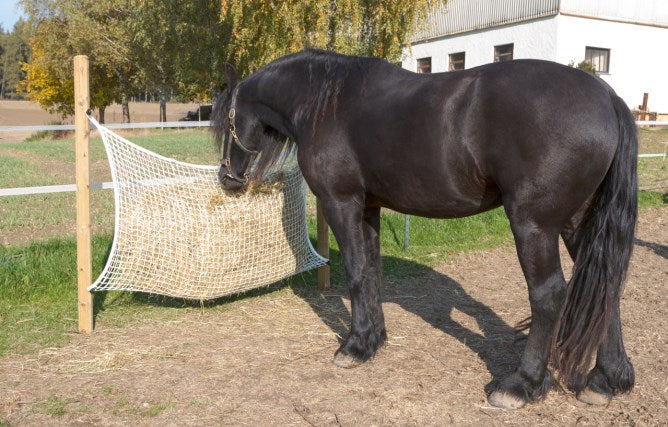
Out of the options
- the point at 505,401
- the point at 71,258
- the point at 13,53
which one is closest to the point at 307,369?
the point at 505,401

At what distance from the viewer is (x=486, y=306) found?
4680 mm

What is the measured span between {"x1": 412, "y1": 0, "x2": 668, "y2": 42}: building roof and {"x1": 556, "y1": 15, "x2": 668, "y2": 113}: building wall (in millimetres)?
323

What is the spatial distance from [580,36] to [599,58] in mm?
2231

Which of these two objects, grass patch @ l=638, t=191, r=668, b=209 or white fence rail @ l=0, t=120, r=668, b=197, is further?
grass patch @ l=638, t=191, r=668, b=209

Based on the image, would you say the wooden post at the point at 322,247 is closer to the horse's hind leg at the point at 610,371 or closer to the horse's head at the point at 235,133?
the horse's head at the point at 235,133

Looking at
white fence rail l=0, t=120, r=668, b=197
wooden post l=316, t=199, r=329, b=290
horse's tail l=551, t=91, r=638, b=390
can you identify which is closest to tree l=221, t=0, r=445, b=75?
white fence rail l=0, t=120, r=668, b=197

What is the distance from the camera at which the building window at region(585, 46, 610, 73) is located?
25.6 metres

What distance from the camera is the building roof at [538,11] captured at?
24156 mm

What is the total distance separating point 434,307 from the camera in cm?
469

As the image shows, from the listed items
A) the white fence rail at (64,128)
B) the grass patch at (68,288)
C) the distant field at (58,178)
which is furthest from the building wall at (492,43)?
the white fence rail at (64,128)

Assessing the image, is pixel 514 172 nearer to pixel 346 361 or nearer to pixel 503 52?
pixel 346 361

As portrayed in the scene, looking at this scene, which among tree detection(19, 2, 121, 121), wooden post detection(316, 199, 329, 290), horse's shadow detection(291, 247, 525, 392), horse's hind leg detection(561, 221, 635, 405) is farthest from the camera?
tree detection(19, 2, 121, 121)

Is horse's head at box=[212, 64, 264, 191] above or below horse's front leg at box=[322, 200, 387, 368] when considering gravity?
above

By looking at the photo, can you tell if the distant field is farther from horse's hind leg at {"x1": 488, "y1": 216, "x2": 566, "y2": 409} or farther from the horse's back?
horse's hind leg at {"x1": 488, "y1": 216, "x2": 566, "y2": 409}
